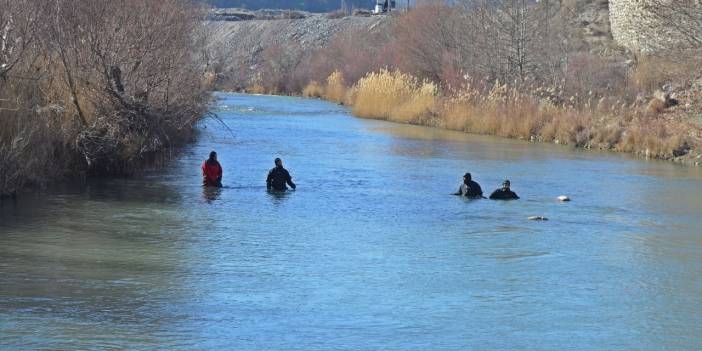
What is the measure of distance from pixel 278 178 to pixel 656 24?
1615 centimetres

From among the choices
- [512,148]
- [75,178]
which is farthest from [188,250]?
[512,148]

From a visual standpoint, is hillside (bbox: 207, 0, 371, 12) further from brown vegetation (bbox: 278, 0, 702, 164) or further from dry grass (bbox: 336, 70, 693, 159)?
dry grass (bbox: 336, 70, 693, 159)

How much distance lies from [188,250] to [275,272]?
182 cm

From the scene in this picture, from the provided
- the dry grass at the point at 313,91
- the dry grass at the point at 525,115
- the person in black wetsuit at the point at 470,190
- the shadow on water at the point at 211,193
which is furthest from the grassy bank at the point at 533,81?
the shadow on water at the point at 211,193

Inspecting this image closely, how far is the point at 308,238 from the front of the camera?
53.1ft

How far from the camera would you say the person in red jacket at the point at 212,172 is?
21109mm

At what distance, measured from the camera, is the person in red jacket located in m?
21.1

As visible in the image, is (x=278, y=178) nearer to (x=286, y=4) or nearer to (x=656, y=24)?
(x=656, y=24)

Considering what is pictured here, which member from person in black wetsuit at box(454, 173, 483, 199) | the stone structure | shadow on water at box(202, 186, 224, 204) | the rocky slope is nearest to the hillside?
the rocky slope

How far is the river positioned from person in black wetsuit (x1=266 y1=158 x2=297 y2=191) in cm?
24

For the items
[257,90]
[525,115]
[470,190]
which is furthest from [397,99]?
[257,90]

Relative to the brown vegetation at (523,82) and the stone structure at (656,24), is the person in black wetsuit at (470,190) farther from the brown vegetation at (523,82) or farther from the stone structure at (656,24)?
the brown vegetation at (523,82)

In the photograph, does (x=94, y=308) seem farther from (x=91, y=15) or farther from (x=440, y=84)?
(x=440, y=84)

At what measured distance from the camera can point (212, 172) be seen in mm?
21188
